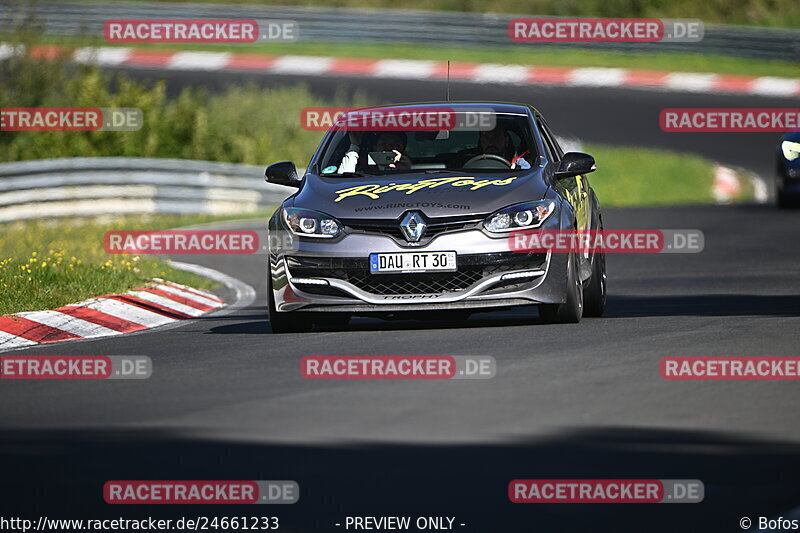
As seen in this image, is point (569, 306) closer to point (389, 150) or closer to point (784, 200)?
point (389, 150)

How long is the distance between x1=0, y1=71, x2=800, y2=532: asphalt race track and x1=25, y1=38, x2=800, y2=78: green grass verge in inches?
1085

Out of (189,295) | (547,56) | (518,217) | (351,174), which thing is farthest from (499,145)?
(547,56)

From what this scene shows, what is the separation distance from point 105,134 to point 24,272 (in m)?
14.6

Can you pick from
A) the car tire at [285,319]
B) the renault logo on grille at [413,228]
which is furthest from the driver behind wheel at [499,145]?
the car tire at [285,319]

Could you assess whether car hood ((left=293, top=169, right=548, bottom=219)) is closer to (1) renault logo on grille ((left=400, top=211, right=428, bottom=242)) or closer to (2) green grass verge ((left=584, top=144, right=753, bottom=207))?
(1) renault logo on grille ((left=400, top=211, right=428, bottom=242))

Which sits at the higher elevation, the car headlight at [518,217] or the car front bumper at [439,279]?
the car headlight at [518,217]

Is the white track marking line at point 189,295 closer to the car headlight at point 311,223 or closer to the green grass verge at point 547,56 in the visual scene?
the car headlight at point 311,223

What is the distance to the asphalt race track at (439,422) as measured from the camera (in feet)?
19.3

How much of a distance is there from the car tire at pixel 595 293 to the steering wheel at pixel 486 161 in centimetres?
107

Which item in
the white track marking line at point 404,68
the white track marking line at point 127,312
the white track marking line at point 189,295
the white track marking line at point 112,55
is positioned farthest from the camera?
the white track marking line at point 112,55

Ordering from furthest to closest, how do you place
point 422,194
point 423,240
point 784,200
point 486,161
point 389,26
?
1. point 389,26
2. point 784,200
3. point 486,161
4. point 422,194
5. point 423,240

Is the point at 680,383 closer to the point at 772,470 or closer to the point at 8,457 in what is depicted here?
the point at 772,470

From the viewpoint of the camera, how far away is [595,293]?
39.2 feet

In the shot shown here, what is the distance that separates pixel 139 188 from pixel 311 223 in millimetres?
14762
